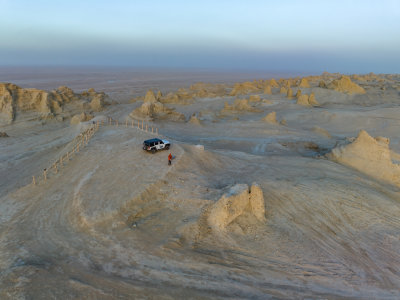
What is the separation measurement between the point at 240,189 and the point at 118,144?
10230 mm

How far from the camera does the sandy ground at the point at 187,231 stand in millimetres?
8922

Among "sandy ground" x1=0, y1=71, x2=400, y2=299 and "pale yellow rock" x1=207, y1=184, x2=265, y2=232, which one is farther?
"pale yellow rock" x1=207, y1=184, x2=265, y2=232

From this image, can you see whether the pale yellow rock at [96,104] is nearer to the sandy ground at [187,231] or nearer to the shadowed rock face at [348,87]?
the sandy ground at [187,231]

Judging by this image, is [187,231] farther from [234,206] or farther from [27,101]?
[27,101]

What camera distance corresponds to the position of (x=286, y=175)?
16.9 metres

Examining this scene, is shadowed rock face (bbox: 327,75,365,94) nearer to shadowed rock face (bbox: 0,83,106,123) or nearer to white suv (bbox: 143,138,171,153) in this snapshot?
white suv (bbox: 143,138,171,153)

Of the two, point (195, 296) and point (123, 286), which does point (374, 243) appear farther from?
point (123, 286)

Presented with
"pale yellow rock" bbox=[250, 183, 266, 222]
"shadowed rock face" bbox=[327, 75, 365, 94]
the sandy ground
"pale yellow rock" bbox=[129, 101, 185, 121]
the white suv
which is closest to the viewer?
the sandy ground

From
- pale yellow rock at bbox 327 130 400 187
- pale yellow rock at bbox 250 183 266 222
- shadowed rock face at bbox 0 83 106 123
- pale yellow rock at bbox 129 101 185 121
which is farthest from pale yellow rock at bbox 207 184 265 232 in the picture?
shadowed rock face at bbox 0 83 106 123

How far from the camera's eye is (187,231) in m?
11.5

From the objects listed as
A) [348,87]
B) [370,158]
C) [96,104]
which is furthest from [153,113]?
[348,87]

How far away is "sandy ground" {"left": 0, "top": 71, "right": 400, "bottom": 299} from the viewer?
29.3 ft

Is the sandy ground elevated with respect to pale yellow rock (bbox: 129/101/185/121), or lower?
lower

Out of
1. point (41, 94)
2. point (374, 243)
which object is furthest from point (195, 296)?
point (41, 94)
